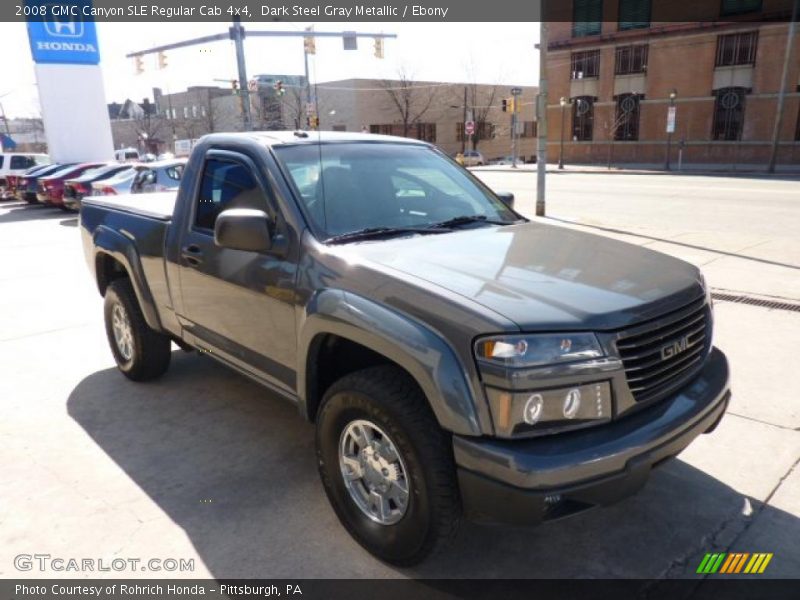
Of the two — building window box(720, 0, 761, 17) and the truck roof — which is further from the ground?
building window box(720, 0, 761, 17)

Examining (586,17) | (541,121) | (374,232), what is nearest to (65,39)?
(541,121)

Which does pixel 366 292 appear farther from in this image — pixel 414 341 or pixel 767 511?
pixel 767 511

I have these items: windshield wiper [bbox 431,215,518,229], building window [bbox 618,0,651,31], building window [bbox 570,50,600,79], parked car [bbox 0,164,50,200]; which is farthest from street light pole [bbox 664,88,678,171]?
windshield wiper [bbox 431,215,518,229]

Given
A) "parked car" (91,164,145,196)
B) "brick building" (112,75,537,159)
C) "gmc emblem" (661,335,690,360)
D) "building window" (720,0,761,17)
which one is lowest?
"parked car" (91,164,145,196)

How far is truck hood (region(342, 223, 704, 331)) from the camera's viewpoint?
2430 mm

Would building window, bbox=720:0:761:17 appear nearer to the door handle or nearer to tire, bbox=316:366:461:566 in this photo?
the door handle

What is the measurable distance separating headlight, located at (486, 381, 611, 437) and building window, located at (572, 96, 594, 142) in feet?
140

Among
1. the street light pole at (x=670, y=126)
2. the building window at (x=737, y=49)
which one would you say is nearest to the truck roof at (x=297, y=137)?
the street light pole at (x=670, y=126)

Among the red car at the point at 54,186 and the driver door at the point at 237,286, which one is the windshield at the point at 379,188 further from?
the red car at the point at 54,186

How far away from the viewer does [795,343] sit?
214 inches

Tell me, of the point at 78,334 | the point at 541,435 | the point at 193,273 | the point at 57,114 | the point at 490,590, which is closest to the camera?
the point at 541,435

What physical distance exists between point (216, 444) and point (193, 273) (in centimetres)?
108

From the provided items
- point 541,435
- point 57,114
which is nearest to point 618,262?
point 541,435

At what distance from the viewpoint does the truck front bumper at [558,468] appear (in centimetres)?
226
